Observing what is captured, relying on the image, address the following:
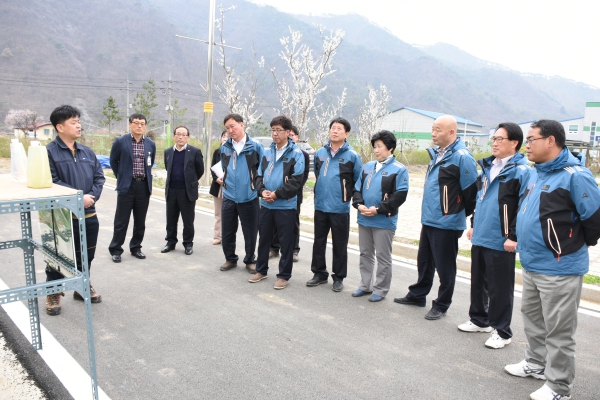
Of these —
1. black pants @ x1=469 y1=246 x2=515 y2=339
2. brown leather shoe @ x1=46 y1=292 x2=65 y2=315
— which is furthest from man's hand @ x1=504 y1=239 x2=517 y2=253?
brown leather shoe @ x1=46 y1=292 x2=65 y2=315

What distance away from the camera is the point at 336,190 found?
492 cm

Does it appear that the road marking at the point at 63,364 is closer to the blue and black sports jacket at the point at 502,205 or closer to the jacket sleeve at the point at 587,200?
the blue and black sports jacket at the point at 502,205

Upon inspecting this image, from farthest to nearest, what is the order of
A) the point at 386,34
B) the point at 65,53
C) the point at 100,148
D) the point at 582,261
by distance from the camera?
1. the point at 386,34
2. the point at 65,53
3. the point at 100,148
4. the point at 582,261

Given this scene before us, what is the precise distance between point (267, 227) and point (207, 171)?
8738 mm

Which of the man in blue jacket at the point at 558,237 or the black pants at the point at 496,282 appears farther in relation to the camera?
the black pants at the point at 496,282

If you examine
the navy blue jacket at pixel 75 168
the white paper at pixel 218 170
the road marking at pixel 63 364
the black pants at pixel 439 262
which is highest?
the navy blue jacket at pixel 75 168

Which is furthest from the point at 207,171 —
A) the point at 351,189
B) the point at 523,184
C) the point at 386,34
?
the point at 386,34

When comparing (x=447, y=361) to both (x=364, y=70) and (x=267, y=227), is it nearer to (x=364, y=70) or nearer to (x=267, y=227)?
(x=267, y=227)

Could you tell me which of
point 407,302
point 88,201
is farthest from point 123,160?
point 407,302

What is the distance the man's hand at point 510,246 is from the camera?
11.3 ft

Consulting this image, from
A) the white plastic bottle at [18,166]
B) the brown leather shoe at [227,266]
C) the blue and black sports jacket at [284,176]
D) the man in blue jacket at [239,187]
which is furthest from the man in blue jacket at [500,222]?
the white plastic bottle at [18,166]

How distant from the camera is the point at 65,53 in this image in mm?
83188

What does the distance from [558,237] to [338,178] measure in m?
2.44

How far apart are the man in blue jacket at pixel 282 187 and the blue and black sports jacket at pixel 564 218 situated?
102 inches
